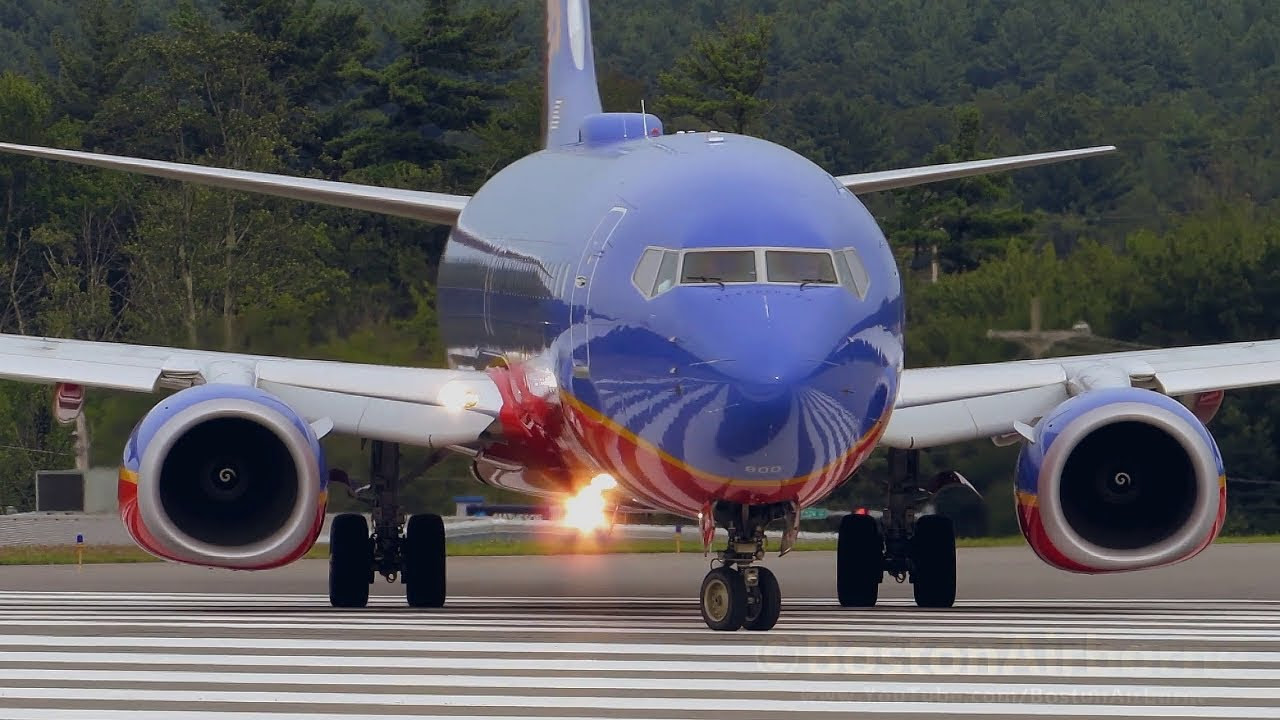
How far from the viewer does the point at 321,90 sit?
77688 millimetres

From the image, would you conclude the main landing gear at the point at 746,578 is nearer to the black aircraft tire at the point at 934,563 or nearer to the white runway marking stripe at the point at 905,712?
the white runway marking stripe at the point at 905,712

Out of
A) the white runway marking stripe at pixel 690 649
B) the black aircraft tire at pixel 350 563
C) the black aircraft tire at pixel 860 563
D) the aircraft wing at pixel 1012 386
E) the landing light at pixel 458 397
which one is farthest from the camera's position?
the black aircraft tire at pixel 860 563

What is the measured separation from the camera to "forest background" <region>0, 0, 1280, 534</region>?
38906 mm

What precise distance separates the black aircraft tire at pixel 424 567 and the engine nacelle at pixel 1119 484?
534 centimetres

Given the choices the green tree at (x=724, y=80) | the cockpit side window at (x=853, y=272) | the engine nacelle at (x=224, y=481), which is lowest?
the engine nacelle at (x=224, y=481)

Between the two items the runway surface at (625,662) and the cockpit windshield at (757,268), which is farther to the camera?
the cockpit windshield at (757,268)

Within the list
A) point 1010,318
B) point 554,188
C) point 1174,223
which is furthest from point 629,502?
point 1174,223

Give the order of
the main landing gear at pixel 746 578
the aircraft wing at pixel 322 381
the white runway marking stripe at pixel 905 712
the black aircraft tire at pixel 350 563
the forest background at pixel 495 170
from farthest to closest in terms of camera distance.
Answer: the forest background at pixel 495 170 → the black aircraft tire at pixel 350 563 → the aircraft wing at pixel 322 381 → the main landing gear at pixel 746 578 → the white runway marking stripe at pixel 905 712

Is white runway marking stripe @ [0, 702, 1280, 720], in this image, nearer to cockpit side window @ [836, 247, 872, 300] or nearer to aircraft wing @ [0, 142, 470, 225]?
cockpit side window @ [836, 247, 872, 300]

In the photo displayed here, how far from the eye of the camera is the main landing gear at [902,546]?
21.6m

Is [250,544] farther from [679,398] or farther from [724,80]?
[724,80]

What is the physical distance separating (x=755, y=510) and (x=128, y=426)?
15573 millimetres

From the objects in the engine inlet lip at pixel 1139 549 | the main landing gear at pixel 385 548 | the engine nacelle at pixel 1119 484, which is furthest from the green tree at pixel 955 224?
the engine inlet lip at pixel 1139 549

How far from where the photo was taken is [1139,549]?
18609 millimetres
